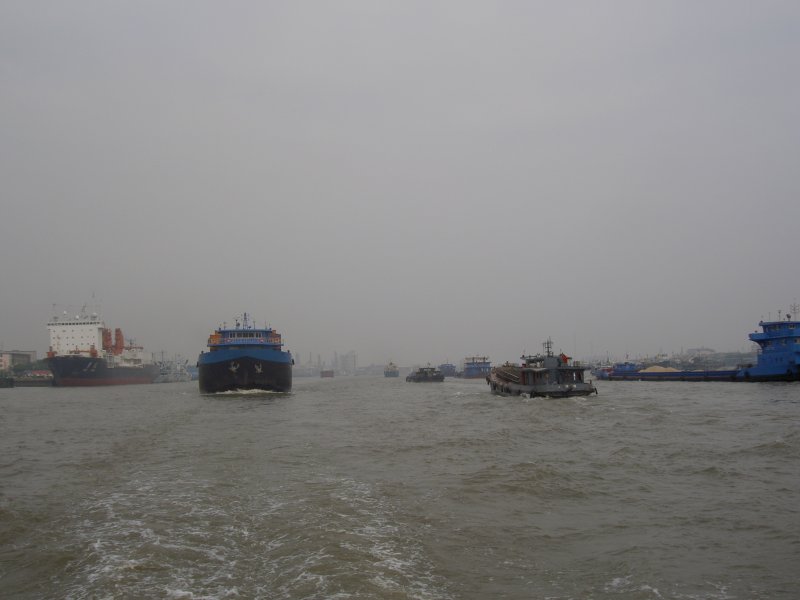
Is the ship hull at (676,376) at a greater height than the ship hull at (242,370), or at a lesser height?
lesser

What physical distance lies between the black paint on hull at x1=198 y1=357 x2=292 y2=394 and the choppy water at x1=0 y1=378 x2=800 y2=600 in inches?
1128

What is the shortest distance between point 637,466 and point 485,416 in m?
17.4

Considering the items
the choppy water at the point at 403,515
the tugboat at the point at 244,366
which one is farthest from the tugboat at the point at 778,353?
the tugboat at the point at 244,366

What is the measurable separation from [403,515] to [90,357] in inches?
3722

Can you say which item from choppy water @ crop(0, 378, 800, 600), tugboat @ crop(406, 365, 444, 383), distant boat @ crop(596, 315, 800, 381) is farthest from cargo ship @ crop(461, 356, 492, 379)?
choppy water @ crop(0, 378, 800, 600)

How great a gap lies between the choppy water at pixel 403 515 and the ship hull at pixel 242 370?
93.3 feet

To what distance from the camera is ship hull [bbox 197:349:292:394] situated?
176 feet

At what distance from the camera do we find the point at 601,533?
11.1 m

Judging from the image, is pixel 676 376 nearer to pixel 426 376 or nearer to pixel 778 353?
pixel 778 353

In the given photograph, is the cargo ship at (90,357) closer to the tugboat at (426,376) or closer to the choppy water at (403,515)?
the tugboat at (426,376)

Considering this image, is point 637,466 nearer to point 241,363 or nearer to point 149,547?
point 149,547

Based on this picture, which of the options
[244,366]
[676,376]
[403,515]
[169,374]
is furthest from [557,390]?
[169,374]

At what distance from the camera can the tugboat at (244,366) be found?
176 feet

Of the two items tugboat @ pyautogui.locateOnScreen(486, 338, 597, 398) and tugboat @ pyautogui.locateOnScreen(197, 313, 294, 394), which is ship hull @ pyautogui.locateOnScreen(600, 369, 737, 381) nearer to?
tugboat @ pyautogui.locateOnScreen(486, 338, 597, 398)
